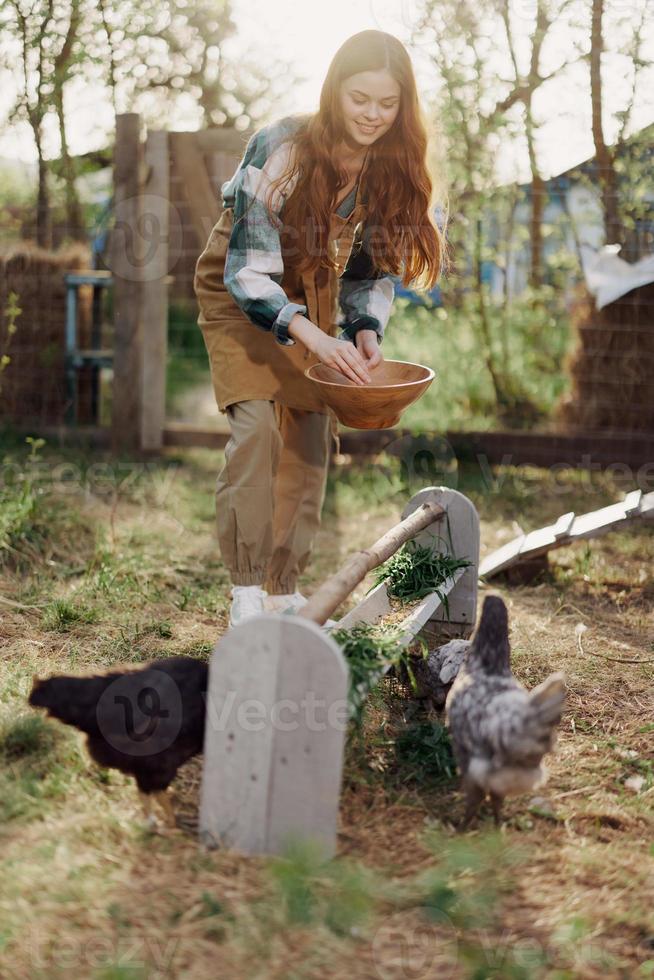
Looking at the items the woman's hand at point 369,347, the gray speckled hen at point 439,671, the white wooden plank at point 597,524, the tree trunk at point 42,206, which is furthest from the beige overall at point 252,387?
the tree trunk at point 42,206

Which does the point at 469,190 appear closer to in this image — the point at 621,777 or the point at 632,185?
the point at 632,185

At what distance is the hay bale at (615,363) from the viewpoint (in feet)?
19.4

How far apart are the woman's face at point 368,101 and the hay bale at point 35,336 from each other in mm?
4221

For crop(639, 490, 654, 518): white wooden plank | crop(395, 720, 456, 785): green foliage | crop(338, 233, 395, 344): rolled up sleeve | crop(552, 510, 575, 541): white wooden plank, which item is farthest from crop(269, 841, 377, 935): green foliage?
crop(639, 490, 654, 518): white wooden plank

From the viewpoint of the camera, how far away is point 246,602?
3.10 m

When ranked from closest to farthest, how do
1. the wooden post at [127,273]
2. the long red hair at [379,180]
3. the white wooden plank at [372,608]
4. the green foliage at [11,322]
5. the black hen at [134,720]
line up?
the black hen at [134,720], the white wooden plank at [372,608], the long red hair at [379,180], the green foliage at [11,322], the wooden post at [127,273]

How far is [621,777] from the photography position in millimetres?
2523

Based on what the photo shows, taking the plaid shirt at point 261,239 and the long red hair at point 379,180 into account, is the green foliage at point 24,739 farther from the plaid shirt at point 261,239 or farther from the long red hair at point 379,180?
the long red hair at point 379,180

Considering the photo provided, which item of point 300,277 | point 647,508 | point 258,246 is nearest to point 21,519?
point 300,277

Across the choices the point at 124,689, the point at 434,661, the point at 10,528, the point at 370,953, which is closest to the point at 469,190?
the point at 10,528

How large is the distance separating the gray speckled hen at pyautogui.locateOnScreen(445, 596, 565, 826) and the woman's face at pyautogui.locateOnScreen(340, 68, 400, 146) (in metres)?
1.39

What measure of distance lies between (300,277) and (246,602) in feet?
3.44

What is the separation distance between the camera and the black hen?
81.7 inches

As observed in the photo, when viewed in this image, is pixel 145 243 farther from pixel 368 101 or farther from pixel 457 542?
pixel 457 542
